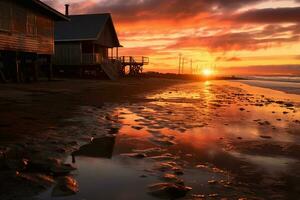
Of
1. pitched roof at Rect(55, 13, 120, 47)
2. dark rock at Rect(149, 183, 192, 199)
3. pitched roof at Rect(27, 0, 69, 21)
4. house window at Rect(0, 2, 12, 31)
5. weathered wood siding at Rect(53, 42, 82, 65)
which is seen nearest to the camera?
dark rock at Rect(149, 183, 192, 199)

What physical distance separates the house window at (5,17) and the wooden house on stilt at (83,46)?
13.8m

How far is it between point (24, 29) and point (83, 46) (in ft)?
53.9

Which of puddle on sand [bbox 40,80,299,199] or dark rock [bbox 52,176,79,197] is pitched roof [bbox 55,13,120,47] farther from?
dark rock [bbox 52,176,79,197]

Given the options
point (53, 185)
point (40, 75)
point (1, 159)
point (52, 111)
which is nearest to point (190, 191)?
point (53, 185)

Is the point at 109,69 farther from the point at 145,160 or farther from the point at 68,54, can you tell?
the point at 145,160

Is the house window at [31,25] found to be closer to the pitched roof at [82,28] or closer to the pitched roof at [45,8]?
the pitched roof at [45,8]

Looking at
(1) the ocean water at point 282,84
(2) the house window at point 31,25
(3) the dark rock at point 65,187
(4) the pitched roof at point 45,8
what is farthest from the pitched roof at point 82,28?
(3) the dark rock at point 65,187

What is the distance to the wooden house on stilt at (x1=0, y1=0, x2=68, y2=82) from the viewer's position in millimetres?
20984

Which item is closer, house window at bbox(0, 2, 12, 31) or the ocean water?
house window at bbox(0, 2, 12, 31)

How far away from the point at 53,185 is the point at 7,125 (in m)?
4.25

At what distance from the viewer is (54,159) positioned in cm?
564

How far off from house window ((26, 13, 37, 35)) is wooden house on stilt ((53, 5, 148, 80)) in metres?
10.8

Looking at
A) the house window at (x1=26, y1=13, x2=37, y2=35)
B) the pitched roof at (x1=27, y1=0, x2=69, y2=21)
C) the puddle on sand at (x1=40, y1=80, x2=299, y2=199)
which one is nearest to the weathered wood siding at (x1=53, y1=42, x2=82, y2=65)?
the pitched roof at (x1=27, y1=0, x2=69, y2=21)

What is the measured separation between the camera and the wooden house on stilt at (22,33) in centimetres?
2098
